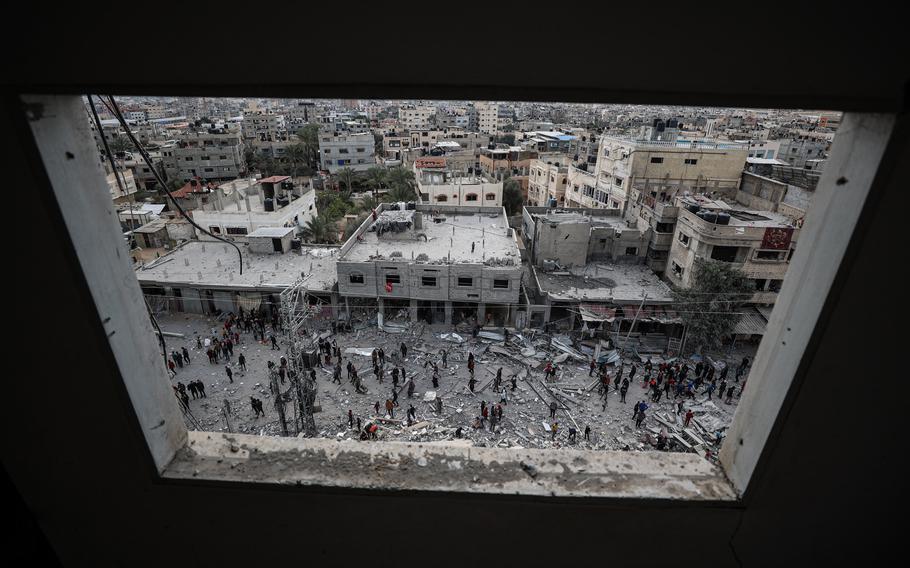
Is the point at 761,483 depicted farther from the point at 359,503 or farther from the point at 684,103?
the point at 359,503

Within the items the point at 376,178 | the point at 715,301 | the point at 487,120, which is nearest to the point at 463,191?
the point at 376,178

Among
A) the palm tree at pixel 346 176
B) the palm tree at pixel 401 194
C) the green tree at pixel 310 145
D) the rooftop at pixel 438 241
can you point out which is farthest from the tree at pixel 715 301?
the green tree at pixel 310 145

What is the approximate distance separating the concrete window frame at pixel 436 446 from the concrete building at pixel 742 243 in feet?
66.8

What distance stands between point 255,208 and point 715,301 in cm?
2611

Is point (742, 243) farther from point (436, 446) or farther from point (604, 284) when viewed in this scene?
point (436, 446)

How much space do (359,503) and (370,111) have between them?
4949 inches

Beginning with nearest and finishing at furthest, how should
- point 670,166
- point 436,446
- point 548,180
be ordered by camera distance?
point 436,446 < point 670,166 < point 548,180

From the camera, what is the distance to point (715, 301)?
701 inches

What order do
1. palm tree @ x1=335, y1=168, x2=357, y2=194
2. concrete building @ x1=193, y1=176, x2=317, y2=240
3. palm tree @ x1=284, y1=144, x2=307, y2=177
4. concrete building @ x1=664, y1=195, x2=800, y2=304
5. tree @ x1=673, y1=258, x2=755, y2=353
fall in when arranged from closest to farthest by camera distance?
tree @ x1=673, y1=258, x2=755, y2=353
concrete building @ x1=664, y1=195, x2=800, y2=304
concrete building @ x1=193, y1=176, x2=317, y2=240
palm tree @ x1=335, y1=168, x2=357, y2=194
palm tree @ x1=284, y1=144, x2=307, y2=177

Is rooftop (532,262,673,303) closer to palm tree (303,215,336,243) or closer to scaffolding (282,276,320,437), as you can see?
scaffolding (282,276,320,437)

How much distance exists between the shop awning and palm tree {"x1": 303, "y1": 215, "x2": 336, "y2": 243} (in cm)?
1722

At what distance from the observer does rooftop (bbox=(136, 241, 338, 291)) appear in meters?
21.2

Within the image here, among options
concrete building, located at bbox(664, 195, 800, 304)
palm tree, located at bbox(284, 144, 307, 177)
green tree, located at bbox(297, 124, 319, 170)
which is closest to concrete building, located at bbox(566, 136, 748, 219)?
concrete building, located at bbox(664, 195, 800, 304)

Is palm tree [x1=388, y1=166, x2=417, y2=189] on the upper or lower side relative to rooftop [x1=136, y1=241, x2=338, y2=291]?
upper
